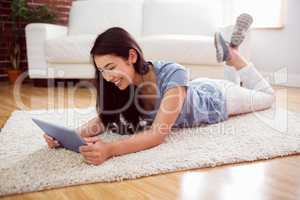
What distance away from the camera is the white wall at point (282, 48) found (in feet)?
10.9

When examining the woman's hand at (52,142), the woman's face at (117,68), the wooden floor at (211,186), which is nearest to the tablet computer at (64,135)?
the woman's hand at (52,142)

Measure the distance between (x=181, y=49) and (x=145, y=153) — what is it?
5.67 feet

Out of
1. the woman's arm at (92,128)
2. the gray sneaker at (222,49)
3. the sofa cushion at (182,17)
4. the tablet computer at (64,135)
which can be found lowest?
the woman's arm at (92,128)

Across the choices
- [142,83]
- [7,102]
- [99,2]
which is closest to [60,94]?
[7,102]

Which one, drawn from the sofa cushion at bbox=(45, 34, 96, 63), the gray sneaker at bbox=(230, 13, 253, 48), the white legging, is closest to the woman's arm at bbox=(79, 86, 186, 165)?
the white legging

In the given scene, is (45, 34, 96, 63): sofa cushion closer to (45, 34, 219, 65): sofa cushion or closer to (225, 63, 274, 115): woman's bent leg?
(45, 34, 219, 65): sofa cushion

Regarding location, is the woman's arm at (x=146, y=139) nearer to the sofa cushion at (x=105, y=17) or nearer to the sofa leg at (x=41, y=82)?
the sofa cushion at (x=105, y=17)

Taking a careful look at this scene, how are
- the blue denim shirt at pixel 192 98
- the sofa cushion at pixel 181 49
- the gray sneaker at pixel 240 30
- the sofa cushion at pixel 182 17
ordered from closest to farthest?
the blue denim shirt at pixel 192 98, the gray sneaker at pixel 240 30, the sofa cushion at pixel 181 49, the sofa cushion at pixel 182 17

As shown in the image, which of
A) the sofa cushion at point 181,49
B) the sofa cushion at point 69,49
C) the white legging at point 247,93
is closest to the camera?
the white legging at point 247,93

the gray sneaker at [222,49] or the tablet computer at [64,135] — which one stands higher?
the gray sneaker at [222,49]

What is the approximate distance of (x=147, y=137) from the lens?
114 cm

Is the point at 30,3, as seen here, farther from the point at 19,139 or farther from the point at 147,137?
the point at 147,137

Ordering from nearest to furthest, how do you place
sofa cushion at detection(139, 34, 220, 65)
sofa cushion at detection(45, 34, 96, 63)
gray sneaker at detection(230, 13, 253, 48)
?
gray sneaker at detection(230, 13, 253, 48) < sofa cushion at detection(139, 34, 220, 65) < sofa cushion at detection(45, 34, 96, 63)

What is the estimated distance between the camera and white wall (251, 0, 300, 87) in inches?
131
